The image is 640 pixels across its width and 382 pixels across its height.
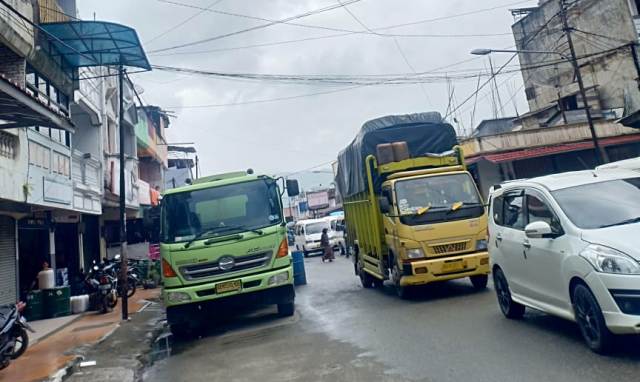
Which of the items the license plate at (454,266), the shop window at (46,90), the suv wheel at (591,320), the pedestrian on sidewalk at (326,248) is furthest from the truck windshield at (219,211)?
the pedestrian on sidewalk at (326,248)

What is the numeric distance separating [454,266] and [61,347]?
23.2 feet

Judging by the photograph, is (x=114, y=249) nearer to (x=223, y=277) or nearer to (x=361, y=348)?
(x=223, y=277)

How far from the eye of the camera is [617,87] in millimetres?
27547

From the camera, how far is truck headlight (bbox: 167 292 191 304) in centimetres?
822

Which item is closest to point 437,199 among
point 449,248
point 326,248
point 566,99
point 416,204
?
point 416,204

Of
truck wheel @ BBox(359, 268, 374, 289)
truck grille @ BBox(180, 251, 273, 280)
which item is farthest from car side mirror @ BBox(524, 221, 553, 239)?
truck wheel @ BBox(359, 268, 374, 289)

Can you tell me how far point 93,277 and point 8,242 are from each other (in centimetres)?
222

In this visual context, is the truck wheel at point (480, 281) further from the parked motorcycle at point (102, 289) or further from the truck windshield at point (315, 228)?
the truck windshield at point (315, 228)

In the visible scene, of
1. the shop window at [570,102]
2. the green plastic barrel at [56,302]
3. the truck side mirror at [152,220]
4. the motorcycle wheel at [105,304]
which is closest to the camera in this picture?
the truck side mirror at [152,220]

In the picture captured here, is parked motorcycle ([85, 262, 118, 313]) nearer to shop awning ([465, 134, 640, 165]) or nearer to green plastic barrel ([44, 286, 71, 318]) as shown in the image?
green plastic barrel ([44, 286, 71, 318])

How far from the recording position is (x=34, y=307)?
12164 millimetres

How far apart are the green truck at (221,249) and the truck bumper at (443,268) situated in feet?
7.09

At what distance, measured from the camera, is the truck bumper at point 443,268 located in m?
8.77


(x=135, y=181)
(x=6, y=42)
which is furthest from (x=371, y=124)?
(x=135, y=181)
